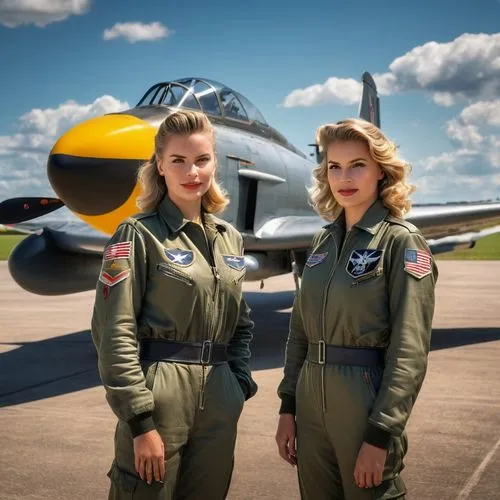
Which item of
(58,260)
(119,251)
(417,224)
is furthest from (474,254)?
(119,251)

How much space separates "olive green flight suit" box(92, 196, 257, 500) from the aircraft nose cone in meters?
3.95

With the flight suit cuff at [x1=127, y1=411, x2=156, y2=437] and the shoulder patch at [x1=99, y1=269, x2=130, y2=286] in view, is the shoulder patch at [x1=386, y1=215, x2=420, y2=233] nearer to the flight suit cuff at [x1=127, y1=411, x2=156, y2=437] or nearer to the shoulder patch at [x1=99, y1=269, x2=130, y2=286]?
the shoulder patch at [x1=99, y1=269, x2=130, y2=286]

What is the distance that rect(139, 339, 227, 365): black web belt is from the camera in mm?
2346

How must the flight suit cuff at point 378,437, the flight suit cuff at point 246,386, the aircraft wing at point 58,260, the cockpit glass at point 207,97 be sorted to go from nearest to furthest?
the flight suit cuff at point 378,437 → the flight suit cuff at point 246,386 → the cockpit glass at point 207,97 → the aircraft wing at point 58,260

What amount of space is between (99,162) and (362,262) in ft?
14.4

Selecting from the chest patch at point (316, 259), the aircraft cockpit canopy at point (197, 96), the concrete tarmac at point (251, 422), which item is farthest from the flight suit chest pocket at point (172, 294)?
the aircraft cockpit canopy at point (197, 96)

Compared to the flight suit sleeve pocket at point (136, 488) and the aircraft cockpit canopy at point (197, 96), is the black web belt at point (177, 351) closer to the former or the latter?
the flight suit sleeve pocket at point (136, 488)

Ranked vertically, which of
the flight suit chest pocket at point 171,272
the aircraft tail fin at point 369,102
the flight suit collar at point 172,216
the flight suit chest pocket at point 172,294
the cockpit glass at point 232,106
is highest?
the aircraft tail fin at point 369,102

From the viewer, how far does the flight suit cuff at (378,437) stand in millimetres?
2139

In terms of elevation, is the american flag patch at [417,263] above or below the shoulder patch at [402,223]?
below

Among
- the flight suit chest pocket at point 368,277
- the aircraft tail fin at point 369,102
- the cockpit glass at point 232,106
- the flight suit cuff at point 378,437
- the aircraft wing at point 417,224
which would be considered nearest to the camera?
the flight suit cuff at point 378,437

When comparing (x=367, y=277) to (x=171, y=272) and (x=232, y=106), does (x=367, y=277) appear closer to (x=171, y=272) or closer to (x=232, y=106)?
(x=171, y=272)

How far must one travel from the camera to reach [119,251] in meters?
2.31

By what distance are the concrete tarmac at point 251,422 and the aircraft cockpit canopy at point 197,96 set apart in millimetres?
2908
